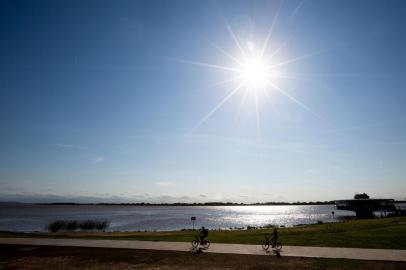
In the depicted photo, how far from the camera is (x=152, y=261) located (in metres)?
19.0

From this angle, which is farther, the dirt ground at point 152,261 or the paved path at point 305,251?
the paved path at point 305,251

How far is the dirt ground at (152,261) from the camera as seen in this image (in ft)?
56.5

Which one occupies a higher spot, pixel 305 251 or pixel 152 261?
pixel 305 251

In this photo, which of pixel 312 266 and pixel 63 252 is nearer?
pixel 312 266

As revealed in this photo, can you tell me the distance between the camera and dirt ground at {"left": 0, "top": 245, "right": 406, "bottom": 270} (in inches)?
678

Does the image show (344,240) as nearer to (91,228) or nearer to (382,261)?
(382,261)

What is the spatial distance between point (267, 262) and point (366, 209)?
3622 inches

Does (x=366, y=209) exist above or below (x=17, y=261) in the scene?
above

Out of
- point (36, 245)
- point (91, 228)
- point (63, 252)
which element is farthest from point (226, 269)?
point (91, 228)

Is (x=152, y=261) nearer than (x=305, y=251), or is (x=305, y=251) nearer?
(x=152, y=261)

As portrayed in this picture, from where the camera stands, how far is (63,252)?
2250 centimetres

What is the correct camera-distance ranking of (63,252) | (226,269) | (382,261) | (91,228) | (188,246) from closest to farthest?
(226,269)
(382,261)
(63,252)
(188,246)
(91,228)

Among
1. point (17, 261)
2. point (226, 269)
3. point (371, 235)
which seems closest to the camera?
point (226, 269)

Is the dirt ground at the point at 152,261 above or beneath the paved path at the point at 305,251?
beneath
